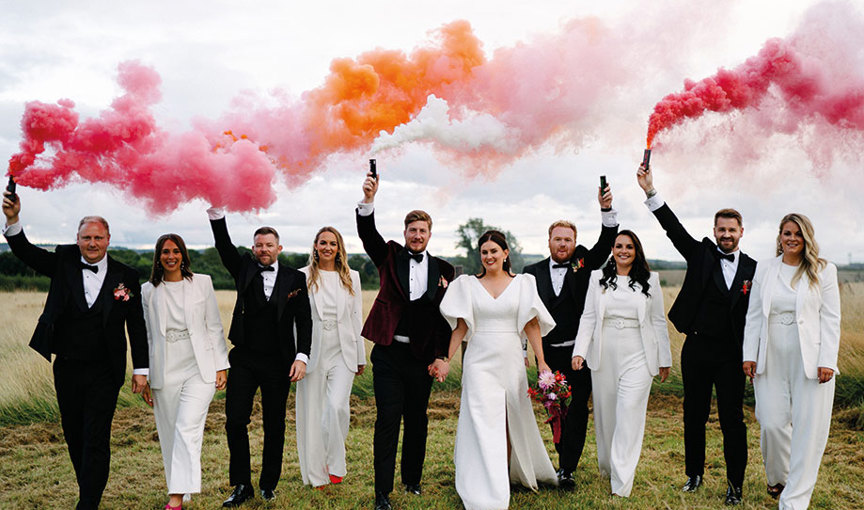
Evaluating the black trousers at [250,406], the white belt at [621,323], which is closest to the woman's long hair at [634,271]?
the white belt at [621,323]

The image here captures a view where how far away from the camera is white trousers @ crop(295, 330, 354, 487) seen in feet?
21.7

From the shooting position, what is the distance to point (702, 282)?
6.15 meters

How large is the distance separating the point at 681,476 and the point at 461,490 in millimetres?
2757

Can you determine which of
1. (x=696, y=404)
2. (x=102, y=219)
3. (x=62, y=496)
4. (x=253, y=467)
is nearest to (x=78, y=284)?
(x=102, y=219)

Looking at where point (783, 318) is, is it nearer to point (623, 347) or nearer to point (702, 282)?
point (702, 282)

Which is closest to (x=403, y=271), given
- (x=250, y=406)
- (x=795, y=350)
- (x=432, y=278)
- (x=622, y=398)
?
(x=432, y=278)

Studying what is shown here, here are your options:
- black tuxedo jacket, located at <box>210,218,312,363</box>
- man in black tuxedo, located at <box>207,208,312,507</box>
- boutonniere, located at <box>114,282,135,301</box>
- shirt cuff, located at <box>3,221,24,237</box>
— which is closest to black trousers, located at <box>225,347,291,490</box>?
man in black tuxedo, located at <box>207,208,312,507</box>

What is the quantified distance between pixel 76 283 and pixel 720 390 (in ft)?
18.9

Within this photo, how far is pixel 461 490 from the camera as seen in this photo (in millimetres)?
5883

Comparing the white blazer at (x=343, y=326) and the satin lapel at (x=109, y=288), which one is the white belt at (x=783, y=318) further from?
the satin lapel at (x=109, y=288)

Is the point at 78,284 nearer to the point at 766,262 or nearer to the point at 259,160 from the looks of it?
the point at 259,160

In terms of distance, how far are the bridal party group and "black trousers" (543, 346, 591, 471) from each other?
0.07 ft

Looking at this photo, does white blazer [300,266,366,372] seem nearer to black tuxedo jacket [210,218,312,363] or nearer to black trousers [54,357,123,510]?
black tuxedo jacket [210,218,312,363]

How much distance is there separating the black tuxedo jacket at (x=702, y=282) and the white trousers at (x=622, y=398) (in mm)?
477
